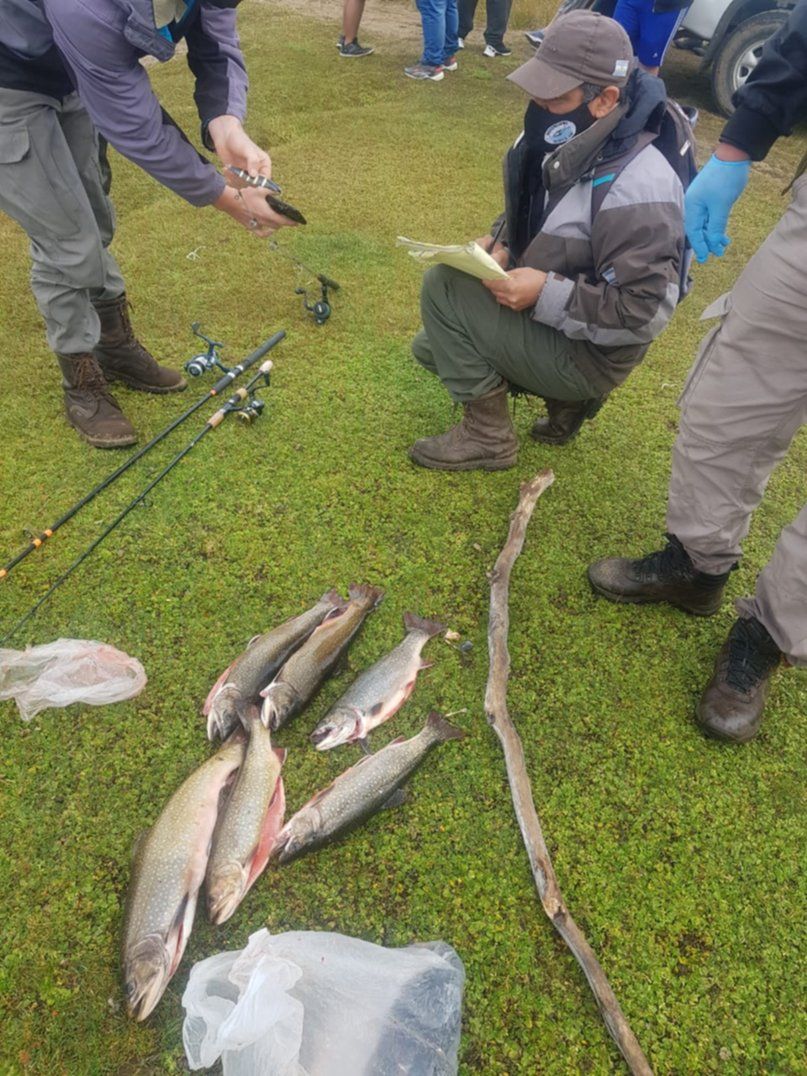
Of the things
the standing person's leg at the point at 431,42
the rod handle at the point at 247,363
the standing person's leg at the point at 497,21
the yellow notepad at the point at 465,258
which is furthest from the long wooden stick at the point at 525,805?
the standing person's leg at the point at 497,21

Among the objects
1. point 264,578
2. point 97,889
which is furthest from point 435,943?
point 264,578

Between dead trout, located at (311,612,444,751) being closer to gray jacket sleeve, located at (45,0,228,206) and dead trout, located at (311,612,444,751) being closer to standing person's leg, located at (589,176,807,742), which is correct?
standing person's leg, located at (589,176,807,742)

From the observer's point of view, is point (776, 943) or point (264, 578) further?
point (264, 578)

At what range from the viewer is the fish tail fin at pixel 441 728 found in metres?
2.62

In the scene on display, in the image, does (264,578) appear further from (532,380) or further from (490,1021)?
(490,1021)

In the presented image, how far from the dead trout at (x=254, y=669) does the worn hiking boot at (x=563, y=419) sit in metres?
1.74

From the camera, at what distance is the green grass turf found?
2143mm

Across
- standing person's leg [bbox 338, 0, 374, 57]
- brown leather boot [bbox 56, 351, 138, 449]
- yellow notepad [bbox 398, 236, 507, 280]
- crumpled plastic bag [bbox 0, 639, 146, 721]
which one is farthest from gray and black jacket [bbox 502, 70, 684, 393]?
standing person's leg [bbox 338, 0, 374, 57]

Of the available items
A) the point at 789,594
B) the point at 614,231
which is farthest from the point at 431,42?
the point at 789,594

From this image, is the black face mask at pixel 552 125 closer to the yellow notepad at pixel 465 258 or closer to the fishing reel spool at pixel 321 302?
the yellow notepad at pixel 465 258

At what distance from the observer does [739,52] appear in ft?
27.3

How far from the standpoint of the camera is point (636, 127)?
287cm

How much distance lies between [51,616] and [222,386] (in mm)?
1609

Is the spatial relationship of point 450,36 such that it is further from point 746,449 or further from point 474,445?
point 746,449
